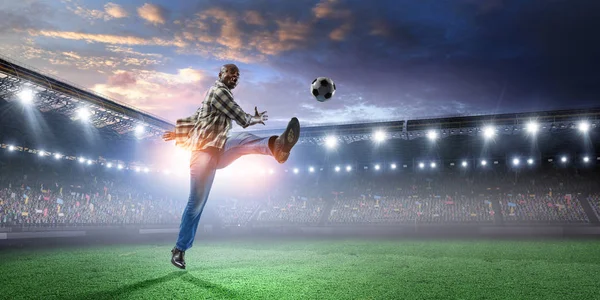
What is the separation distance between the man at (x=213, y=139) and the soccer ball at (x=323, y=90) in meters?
3.04

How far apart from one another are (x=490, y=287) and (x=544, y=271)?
2047 mm

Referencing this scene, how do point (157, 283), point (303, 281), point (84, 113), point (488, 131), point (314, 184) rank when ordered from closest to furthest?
point (157, 283), point (303, 281), point (84, 113), point (488, 131), point (314, 184)

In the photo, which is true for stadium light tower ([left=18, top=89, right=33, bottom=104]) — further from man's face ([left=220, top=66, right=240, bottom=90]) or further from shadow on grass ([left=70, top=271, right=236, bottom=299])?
man's face ([left=220, top=66, right=240, bottom=90])

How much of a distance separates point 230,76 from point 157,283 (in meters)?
2.57

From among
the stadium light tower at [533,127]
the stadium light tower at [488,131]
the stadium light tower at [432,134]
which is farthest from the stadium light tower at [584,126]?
the stadium light tower at [432,134]

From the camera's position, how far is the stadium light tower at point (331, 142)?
2419 cm

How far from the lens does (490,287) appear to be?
166 inches

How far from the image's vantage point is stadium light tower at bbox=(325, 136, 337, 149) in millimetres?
24194

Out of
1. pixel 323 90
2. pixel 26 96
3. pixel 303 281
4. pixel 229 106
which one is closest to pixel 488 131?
pixel 323 90

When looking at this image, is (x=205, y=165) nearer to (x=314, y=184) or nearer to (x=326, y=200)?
(x=326, y=200)

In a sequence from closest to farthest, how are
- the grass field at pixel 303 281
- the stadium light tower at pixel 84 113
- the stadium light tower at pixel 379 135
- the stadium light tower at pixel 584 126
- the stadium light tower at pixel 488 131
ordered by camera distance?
1. the grass field at pixel 303 281
2. the stadium light tower at pixel 84 113
3. the stadium light tower at pixel 584 126
4. the stadium light tower at pixel 488 131
5. the stadium light tower at pixel 379 135

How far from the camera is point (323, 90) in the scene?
699 cm

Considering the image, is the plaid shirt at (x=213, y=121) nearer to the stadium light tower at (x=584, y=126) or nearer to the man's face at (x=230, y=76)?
the man's face at (x=230, y=76)

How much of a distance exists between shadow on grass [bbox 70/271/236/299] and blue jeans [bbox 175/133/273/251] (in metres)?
0.54
